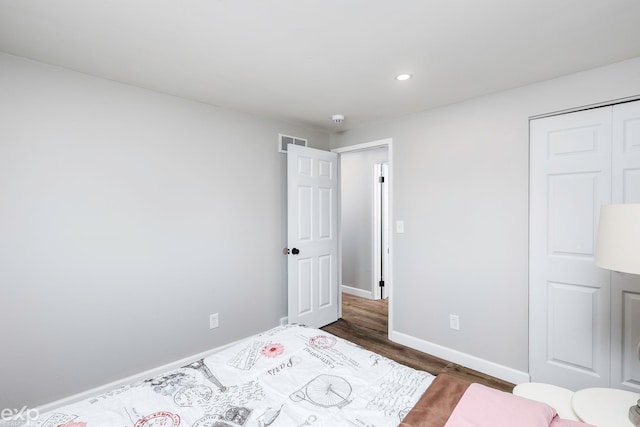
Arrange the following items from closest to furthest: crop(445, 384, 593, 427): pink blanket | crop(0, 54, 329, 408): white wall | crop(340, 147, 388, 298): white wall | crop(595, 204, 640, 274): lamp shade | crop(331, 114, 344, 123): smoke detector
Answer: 1. crop(445, 384, 593, 427): pink blanket
2. crop(595, 204, 640, 274): lamp shade
3. crop(0, 54, 329, 408): white wall
4. crop(331, 114, 344, 123): smoke detector
5. crop(340, 147, 388, 298): white wall

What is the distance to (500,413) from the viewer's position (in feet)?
3.60

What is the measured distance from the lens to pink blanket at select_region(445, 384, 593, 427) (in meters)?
1.05

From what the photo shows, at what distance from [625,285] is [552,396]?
106 centimetres

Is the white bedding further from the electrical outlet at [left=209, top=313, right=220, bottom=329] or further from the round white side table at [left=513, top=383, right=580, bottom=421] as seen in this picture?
the electrical outlet at [left=209, top=313, right=220, bottom=329]

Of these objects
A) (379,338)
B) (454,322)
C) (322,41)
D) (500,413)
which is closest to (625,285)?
(454,322)

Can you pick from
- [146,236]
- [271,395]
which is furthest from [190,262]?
[271,395]

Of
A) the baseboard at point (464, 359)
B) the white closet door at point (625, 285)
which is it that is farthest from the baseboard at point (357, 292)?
the white closet door at point (625, 285)

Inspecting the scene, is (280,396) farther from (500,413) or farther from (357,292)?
(357,292)

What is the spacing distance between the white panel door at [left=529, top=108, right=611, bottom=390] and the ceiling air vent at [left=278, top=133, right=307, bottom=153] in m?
2.15

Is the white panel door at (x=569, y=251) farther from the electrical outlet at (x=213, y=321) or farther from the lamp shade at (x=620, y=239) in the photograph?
the electrical outlet at (x=213, y=321)

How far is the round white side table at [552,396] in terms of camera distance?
55.0 inches

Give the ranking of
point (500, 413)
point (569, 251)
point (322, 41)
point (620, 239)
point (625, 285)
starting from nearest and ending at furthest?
point (500, 413) < point (620, 239) < point (322, 41) < point (625, 285) < point (569, 251)

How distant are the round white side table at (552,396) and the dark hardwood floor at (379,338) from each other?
925mm

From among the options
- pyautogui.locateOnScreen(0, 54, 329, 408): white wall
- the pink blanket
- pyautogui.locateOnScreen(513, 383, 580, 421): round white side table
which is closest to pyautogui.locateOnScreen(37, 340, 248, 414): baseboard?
pyautogui.locateOnScreen(0, 54, 329, 408): white wall
